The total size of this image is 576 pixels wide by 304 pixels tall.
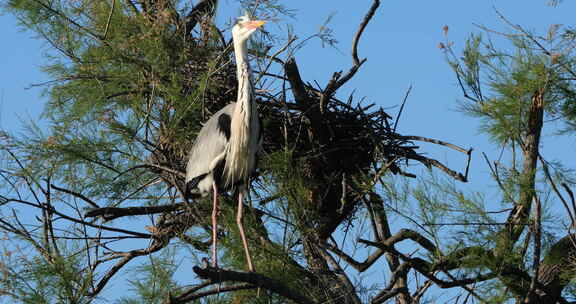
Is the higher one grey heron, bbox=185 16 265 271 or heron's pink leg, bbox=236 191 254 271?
grey heron, bbox=185 16 265 271

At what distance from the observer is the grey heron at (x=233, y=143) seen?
4.43 metres

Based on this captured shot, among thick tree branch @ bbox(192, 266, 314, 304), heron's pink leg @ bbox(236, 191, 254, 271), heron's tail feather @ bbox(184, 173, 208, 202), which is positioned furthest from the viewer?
heron's tail feather @ bbox(184, 173, 208, 202)

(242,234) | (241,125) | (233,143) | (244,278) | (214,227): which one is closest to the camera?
(244,278)

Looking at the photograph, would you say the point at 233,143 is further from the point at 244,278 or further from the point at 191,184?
the point at 244,278

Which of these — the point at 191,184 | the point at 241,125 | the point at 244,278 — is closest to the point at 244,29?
the point at 241,125

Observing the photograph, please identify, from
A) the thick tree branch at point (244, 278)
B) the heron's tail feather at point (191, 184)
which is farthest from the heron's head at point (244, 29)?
the thick tree branch at point (244, 278)

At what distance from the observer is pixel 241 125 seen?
4391 mm

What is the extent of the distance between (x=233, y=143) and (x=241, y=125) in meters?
0.14

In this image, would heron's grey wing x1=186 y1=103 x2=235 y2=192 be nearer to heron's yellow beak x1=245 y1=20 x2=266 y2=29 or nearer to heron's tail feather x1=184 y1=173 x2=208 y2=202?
heron's tail feather x1=184 y1=173 x2=208 y2=202

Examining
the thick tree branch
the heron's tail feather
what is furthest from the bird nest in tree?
the thick tree branch

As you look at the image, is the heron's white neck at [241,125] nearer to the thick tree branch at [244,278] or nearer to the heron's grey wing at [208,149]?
the heron's grey wing at [208,149]

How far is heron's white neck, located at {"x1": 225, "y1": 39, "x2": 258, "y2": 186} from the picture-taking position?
4.41 meters

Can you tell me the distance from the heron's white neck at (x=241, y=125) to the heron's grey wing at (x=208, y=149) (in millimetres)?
48

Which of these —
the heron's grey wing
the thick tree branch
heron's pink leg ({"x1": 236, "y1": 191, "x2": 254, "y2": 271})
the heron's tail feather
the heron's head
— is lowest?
the thick tree branch
